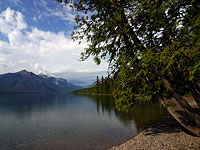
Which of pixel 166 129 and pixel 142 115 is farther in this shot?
pixel 142 115

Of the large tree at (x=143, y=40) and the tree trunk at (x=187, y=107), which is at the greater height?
the large tree at (x=143, y=40)

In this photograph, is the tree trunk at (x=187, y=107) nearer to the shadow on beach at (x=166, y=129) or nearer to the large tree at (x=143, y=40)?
the large tree at (x=143, y=40)

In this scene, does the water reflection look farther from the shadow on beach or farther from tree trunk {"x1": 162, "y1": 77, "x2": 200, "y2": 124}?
tree trunk {"x1": 162, "y1": 77, "x2": 200, "y2": 124}

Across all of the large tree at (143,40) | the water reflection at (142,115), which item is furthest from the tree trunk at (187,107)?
the water reflection at (142,115)

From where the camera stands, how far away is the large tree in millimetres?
5805

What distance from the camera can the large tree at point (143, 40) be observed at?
229 inches

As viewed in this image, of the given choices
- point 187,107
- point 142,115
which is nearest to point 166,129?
point 187,107

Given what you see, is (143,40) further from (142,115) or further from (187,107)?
(142,115)

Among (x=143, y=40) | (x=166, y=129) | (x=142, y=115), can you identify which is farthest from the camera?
(x=142, y=115)

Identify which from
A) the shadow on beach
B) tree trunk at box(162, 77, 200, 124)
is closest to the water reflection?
the shadow on beach

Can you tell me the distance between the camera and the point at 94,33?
932cm

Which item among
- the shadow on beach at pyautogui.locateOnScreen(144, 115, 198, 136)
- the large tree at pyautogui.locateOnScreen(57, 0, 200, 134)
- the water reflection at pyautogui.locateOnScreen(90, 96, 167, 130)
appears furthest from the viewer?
the water reflection at pyautogui.locateOnScreen(90, 96, 167, 130)

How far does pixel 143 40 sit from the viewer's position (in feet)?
25.0

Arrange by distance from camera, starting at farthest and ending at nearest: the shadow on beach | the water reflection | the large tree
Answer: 1. the water reflection
2. the shadow on beach
3. the large tree
